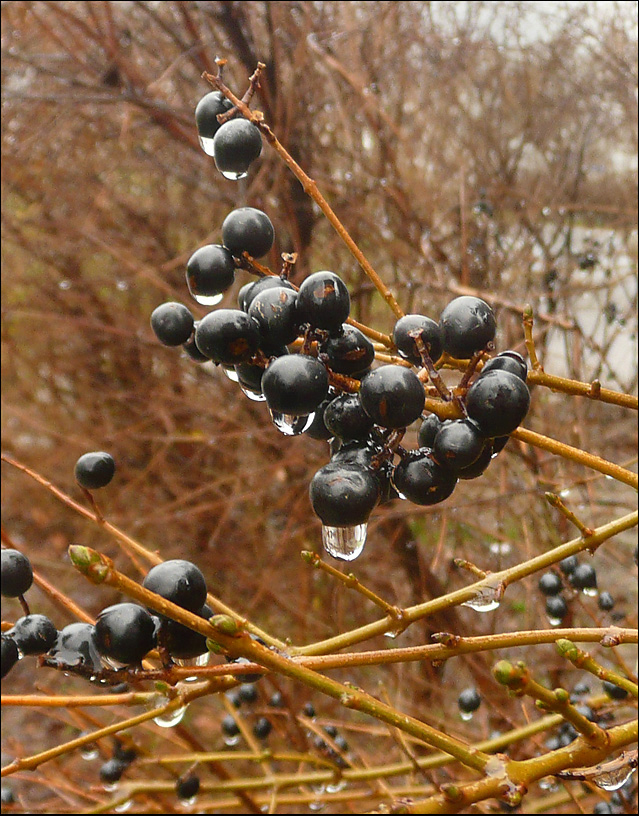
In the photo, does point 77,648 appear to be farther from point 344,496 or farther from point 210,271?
point 210,271

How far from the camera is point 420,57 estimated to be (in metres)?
4.30

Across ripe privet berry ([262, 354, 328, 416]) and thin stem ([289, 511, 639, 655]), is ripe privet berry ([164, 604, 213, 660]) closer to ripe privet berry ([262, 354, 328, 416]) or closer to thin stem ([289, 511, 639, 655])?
thin stem ([289, 511, 639, 655])

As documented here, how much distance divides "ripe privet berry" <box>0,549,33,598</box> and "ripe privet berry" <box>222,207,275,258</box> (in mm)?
591

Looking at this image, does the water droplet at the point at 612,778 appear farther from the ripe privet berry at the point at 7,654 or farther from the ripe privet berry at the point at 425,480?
the ripe privet berry at the point at 7,654

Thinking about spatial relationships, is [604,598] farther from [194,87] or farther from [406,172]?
[194,87]

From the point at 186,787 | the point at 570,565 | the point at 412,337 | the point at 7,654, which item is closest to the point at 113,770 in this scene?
the point at 186,787

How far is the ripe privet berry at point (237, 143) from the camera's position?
4.12 feet

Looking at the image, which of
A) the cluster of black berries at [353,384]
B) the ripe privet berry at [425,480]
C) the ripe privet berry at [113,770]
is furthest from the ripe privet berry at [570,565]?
the ripe privet berry at [113,770]

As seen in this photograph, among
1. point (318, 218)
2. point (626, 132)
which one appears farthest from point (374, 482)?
point (626, 132)

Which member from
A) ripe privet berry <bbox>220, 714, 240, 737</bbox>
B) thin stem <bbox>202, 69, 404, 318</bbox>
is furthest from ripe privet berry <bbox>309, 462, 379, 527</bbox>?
ripe privet berry <bbox>220, 714, 240, 737</bbox>

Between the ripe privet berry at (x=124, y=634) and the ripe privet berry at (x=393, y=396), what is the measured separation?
0.43 metres

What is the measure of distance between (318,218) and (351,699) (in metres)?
3.54

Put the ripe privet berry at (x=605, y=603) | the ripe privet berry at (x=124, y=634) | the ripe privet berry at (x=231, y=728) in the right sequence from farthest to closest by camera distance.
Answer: the ripe privet berry at (x=231, y=728) → the ripe privet berry at (x=605, y=603) → the ripe privet berry at (x=124, y=634)

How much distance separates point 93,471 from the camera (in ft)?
4.11
